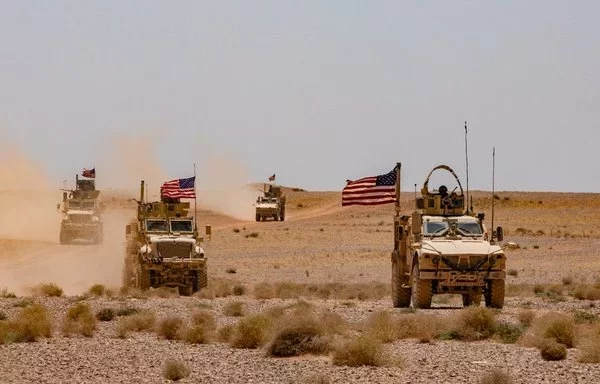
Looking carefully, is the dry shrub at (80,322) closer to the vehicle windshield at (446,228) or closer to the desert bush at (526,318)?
the vehicle windshield at (446,228)

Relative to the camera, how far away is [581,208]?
131000mm

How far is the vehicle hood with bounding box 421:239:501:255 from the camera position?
32.8 m

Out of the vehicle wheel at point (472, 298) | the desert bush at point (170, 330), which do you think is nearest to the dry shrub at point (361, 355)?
the desert bush at point (170, 330)

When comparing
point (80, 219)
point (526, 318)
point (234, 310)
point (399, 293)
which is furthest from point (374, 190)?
→ point (80, 219)

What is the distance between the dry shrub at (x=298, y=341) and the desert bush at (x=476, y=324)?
3355mm

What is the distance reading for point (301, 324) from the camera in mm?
23969

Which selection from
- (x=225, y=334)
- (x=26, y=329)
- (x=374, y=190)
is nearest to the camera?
(x=225, y=334)

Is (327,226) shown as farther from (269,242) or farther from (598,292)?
(598,292)

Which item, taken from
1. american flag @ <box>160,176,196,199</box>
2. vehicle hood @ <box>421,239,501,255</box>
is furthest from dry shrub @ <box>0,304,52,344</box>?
american flag @ <box>160,176,196,199</box>

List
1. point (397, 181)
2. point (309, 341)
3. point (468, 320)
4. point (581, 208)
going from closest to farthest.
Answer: point (309, 341) < point (468, 320) < point (397, 181) < point (581, 208)

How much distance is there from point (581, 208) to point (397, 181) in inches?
3807

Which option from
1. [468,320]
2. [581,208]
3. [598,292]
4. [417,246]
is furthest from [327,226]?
[468,320]

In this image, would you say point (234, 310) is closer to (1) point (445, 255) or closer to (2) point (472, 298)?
(1) point (445, 255)

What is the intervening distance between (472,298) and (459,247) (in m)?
2.53
